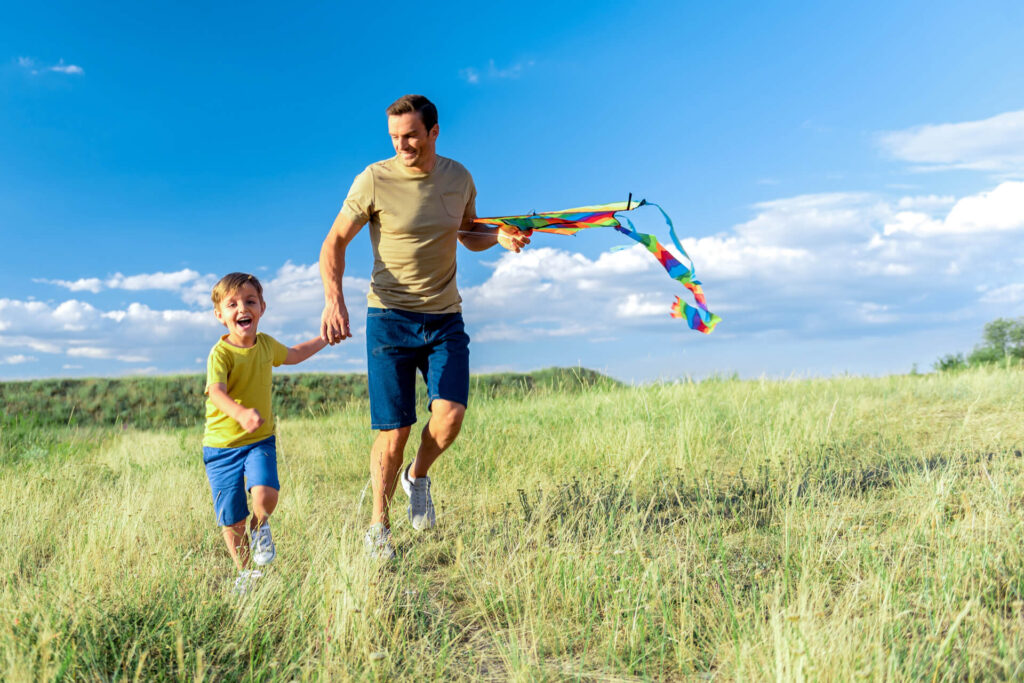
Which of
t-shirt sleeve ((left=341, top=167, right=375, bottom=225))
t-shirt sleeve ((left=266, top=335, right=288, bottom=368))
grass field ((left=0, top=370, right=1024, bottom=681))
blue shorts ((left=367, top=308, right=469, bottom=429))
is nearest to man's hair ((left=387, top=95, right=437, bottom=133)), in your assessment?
t-shirt sleeve ((left=341, top=167, right=375, bottom=225))

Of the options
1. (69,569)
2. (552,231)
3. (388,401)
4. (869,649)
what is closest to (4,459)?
(69,569)

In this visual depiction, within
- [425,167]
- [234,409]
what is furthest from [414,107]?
[234,409]

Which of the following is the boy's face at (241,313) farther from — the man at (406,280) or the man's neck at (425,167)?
the man's neck at (425,167)

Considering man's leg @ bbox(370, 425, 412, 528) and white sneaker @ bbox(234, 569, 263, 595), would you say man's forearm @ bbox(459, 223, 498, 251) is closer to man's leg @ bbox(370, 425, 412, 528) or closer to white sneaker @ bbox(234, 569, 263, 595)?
man's leg @ bbox(370, 425, 412, 528)

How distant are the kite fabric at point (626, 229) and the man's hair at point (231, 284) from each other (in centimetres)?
158

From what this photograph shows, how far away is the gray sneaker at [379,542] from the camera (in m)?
3.67

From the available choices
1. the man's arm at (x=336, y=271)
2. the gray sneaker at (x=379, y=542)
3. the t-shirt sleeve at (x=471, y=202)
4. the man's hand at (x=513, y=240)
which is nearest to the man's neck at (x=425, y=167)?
the t-shirt sleeve at (x=471, y=202)

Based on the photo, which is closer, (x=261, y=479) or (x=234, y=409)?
(x=234, y=409)

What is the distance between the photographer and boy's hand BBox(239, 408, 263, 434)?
329 centimetres

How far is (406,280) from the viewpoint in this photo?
4.23 m

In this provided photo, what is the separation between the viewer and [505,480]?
5.46 metres

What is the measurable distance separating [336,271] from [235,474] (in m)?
1.29

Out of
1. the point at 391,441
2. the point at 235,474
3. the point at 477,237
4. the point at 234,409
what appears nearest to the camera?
the point at 234,409

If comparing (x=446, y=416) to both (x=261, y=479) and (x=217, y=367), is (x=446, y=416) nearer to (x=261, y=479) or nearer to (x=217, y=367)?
(x=261, y=479)
